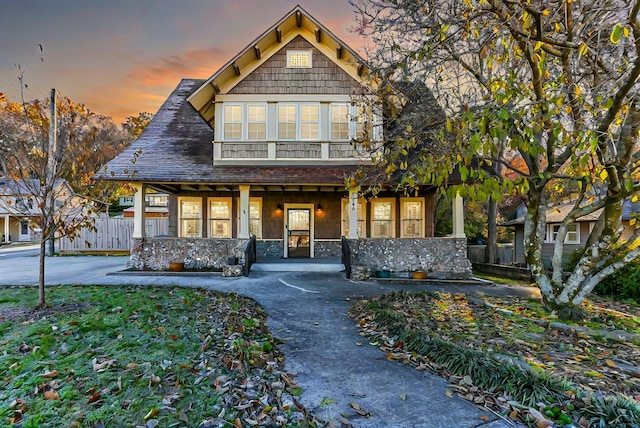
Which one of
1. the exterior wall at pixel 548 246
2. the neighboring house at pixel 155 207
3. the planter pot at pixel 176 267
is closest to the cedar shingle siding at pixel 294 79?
the planter pot at pixel 176 267

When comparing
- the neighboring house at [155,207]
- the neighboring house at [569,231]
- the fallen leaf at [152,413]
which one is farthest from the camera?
the neighboring house at [155,207]

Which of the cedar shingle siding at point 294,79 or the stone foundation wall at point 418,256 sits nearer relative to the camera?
the stone foundation wall at point 418,256

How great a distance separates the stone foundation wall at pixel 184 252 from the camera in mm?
11266

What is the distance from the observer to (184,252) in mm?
11406

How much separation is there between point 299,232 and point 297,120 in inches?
182

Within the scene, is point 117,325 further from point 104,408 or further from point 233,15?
point 233,15

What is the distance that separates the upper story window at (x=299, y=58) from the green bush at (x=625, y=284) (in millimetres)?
11295

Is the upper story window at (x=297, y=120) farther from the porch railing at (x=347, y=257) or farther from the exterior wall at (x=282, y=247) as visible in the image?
the exterior wall at (x=282, y=247)

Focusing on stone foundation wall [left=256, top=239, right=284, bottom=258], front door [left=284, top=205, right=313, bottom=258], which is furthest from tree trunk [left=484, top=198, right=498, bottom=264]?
stone foundation wall [left=256, top=239, right=284, bottom=258]

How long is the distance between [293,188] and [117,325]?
916 cm

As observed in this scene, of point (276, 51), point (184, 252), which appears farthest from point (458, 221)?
point (184, 252)

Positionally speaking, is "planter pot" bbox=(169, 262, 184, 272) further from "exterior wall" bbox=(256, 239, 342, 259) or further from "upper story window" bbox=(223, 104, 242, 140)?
"upper story window" bbox=(223, 104, 242, 140)

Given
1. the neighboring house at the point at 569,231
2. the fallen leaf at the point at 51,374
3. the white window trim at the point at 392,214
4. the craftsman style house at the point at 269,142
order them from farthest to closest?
the neighboring house at the point at 569,231 < the white window trim at the point at 392,214 < the craftsman style house at the point at 269,142 < the fallen leaf at the point at 51,374

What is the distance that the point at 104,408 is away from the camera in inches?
109
